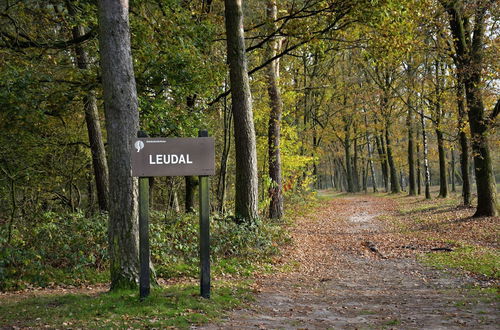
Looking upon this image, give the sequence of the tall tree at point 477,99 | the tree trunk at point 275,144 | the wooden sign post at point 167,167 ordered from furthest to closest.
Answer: the tree trunk at point 275,144, the tall tree at point 477,99, the wooden sign post at point 167,167

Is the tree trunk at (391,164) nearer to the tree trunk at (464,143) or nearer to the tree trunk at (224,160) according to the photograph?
the tree trunk at (464,143)

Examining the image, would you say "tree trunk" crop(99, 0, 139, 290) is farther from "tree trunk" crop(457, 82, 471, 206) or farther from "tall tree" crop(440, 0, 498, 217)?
"tree trunk" crop(457, 82, 471, 206)

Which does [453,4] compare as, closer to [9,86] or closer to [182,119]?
[182,119]

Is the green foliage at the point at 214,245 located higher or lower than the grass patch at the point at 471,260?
higher

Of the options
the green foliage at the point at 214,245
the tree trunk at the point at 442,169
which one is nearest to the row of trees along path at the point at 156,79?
the green foliage at the point at 214,245

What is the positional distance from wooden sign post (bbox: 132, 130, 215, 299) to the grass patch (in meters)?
6.25

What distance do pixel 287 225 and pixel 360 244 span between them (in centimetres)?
392

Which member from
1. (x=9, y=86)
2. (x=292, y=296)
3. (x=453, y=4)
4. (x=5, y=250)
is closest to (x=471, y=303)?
(x=292, y=296)

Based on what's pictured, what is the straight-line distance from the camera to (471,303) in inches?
272

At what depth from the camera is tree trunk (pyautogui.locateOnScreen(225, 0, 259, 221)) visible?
11797mm

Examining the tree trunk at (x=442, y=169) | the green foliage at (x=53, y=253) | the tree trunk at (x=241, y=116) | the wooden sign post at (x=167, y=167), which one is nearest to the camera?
the wooden sign post at (x=167, y=167)

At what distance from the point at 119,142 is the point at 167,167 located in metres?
0.89

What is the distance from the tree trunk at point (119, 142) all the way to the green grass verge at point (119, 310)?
556mm

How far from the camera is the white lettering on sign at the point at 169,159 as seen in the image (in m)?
6.39
